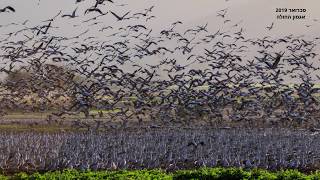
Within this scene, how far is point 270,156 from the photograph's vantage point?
52.7m

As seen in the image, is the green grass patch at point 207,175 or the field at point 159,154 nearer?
the green grass patch at point 207,175

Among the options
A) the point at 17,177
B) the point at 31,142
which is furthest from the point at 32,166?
the point at 31,142

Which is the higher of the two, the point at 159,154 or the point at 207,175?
the point at 159,154

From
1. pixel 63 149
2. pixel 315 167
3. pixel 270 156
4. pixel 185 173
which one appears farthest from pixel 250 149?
pixel 185 173

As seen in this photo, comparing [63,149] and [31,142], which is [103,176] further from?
[31,142]

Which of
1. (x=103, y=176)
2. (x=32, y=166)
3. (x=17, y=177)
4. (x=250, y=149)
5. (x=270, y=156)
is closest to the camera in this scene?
(x=103, y=176)

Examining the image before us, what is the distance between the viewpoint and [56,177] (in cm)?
3188

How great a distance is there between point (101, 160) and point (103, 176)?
57.3ft

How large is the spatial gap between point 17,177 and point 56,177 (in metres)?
6.45

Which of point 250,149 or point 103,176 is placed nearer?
point 103,176

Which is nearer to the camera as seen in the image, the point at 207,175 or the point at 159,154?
the point at 207,175

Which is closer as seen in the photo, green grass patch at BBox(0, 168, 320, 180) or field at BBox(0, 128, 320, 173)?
green grass patch at BBox(0, 168, 320, 180)

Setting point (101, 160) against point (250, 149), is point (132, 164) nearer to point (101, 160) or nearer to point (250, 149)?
point (101, 160)

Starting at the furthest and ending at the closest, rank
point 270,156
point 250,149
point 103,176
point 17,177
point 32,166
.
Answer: point 250,149 < point 270,156 < point 32,166 < point 17,177 < point 103,176
